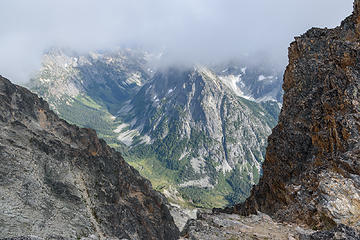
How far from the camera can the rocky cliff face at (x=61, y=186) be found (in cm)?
5447

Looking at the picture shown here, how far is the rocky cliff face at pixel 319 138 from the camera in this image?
26.8 meters

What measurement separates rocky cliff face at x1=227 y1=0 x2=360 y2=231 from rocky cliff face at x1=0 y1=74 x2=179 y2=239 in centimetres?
3559

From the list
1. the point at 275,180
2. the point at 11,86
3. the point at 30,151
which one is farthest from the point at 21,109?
the point at 275,180

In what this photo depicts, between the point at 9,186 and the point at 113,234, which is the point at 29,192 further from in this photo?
the point at 113,234

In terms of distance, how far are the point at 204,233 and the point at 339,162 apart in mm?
18853

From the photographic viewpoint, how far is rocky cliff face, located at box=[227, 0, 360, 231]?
26.8 meters

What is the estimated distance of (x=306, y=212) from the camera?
89.5 feet

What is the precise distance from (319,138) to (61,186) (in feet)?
193

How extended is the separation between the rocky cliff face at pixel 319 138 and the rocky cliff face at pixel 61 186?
35.6 m

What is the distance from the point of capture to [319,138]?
4519 cm

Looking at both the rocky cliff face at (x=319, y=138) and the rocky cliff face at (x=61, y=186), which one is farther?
the rocky cliff face at (x=61, y=186)

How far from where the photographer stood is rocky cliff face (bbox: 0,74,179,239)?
2144 inches

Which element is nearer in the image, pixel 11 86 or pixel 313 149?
pixel 313 149

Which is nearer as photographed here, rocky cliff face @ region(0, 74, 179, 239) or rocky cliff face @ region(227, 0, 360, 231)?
rocky cliff face @ region(227, 0, 360, 231)
